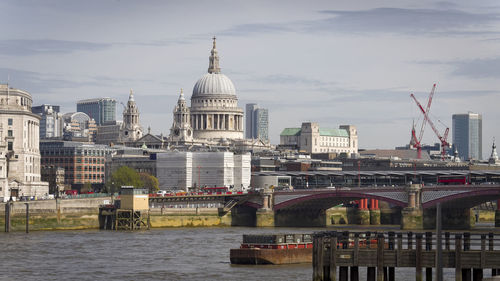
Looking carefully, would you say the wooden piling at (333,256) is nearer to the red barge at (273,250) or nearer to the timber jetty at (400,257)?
the timber jetty at (400,257)

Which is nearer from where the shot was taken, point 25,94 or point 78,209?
point 78,209

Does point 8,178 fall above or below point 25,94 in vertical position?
below

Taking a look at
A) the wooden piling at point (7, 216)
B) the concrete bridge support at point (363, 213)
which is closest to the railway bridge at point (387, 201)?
the concrete bridge support at point (363, 213)

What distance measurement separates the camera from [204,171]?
182 metres

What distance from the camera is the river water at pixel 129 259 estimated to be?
7344cm

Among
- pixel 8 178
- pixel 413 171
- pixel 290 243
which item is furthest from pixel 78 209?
pixel 413 171

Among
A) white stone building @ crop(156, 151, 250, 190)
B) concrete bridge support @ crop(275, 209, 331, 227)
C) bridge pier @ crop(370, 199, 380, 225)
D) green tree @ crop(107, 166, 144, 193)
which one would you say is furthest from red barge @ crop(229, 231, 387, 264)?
white stone building @ crop(156, 151, 250, 190)

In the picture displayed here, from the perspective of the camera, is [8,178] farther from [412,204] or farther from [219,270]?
[219,270]

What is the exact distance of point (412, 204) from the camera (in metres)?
131

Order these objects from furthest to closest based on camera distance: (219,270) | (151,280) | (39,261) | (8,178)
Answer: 1. (8,178)
2. (39,261)
3. (219,270)
4. (151,280)

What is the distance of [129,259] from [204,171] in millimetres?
98646

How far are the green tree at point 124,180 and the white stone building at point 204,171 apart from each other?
43.0 ft

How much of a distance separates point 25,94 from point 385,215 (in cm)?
5323

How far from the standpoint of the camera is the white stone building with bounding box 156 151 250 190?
593ft
